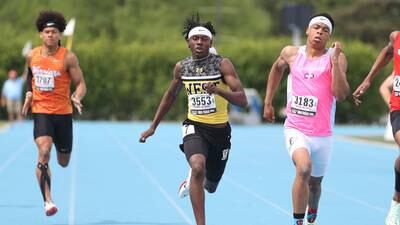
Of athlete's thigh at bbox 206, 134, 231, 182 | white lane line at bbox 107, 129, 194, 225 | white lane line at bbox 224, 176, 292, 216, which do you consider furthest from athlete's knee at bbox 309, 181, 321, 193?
white lane line at bbox 224, 176, 292, 216

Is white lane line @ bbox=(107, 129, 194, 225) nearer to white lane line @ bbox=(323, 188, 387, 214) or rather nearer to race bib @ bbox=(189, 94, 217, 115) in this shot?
race bib @ bbox=(189, 94, 217, 115)

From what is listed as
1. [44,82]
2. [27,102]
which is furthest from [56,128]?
[44,82]

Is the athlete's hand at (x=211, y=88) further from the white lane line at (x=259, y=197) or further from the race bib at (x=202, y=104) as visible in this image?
the white lane line at (x=259, y=197)

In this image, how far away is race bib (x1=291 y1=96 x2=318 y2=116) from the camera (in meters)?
9.71

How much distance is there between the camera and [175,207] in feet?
43.2

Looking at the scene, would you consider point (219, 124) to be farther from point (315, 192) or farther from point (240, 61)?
point (240, 61)

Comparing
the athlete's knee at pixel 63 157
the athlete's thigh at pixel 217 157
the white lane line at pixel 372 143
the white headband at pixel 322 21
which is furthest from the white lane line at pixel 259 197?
the white lane line at pixel 372 143

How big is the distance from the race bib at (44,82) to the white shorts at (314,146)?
2.84 meters

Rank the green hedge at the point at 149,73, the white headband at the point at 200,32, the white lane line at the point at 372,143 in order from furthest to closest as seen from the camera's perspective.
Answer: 1. the green hedge at the point at 149,73
2. the white lane line at the point at 372,143
3. the white headband at the point at 200,32

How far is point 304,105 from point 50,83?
3.06 m

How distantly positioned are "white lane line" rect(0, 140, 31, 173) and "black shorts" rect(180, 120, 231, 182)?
9.06 m

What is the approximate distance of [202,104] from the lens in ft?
32.6

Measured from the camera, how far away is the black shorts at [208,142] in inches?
390

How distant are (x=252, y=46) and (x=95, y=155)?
25847 mm
